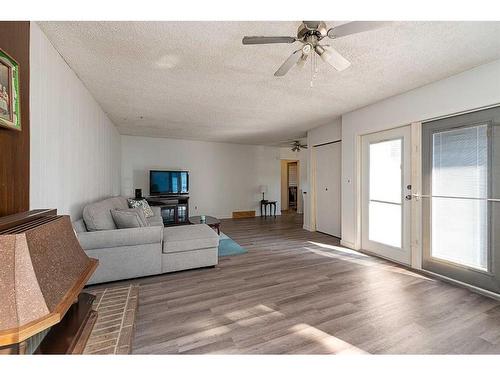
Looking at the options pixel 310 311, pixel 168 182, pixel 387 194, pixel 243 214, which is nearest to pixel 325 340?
pixel 310 311

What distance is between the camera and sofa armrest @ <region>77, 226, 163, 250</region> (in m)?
2.26

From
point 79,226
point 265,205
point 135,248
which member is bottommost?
point 135,248

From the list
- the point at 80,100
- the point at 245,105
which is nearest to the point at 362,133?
the point at 245,105

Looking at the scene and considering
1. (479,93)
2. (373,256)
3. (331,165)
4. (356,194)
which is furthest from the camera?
(331,165)

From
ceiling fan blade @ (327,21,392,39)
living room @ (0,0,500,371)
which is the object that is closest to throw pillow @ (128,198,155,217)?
living room @ (0,0,500,371)

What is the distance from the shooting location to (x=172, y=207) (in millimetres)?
5648

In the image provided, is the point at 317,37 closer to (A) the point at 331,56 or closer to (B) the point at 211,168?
(A) the point at 331,56

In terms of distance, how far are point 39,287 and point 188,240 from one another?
75.0 inches

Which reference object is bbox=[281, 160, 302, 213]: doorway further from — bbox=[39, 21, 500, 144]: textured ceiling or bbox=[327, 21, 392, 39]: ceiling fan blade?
bbox=[327, 21, 392, 39]: ceiling fan blade

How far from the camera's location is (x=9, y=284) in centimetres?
76
